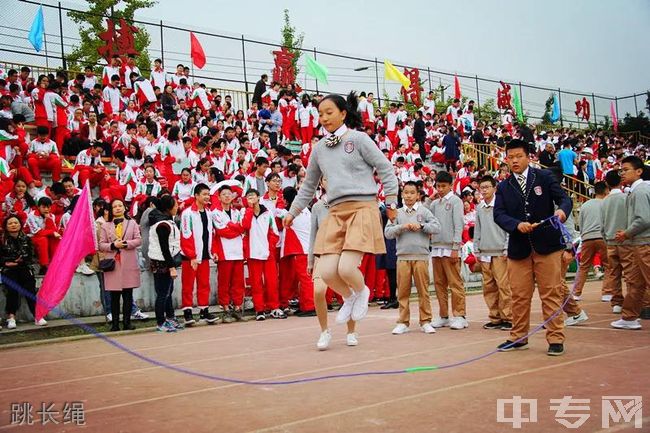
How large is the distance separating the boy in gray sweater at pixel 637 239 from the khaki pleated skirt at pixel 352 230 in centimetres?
336

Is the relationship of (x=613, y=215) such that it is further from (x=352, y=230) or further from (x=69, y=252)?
(x=69, y=252)

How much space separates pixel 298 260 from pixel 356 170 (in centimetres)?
514

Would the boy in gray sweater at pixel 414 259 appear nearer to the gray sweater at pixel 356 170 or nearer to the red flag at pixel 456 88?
the gray sweater at pixel 356 170

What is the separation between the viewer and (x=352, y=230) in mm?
6438

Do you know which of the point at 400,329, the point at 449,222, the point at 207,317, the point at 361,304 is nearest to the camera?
the point at 361,304

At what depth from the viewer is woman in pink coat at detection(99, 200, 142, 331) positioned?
9.73 meters

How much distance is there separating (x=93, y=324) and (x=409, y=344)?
5.53 metres

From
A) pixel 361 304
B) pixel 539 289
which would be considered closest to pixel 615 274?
pixel 539 289

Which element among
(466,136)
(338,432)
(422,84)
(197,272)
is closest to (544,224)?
(338,432)

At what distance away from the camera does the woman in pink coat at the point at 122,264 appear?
9727mm

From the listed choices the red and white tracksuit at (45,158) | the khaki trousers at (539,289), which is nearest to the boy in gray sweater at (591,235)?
the khaki trousers at (539,289)

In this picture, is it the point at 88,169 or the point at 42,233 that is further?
the point at 88,169

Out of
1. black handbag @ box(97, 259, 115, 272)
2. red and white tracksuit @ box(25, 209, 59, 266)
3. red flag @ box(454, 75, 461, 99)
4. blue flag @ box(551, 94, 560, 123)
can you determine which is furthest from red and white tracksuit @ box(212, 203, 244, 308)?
blue flag @ box(551, 94, 560, 123)

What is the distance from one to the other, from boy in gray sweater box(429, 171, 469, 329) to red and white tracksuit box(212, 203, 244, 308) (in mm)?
3654
